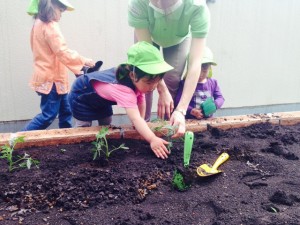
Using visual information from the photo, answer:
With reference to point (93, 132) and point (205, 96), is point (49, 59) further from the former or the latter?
point (205, 96)

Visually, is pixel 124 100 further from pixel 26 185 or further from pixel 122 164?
pixel 26 185

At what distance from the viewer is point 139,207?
6.18ft

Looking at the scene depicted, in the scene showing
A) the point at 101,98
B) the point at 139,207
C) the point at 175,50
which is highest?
the point at 175,50

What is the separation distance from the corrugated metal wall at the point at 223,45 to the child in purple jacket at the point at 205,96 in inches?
56.2

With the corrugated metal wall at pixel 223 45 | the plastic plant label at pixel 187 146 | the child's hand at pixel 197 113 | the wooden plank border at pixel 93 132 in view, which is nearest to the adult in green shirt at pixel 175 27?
the plastic plant label at pixel 187 146

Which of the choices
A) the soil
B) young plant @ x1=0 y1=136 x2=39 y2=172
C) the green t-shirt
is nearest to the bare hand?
the soil

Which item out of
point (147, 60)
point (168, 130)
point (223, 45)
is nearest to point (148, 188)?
point (168, 130)

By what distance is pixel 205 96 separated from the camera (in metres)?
3.38

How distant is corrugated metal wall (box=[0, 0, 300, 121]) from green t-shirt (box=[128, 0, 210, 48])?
155 cm

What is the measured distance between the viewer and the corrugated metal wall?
403cm

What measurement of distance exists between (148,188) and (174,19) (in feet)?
4.52

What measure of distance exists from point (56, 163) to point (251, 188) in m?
1.29

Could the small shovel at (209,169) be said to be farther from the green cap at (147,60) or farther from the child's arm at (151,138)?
the green cap at (147,60)

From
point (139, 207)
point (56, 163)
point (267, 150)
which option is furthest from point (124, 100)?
point (267, 150)
